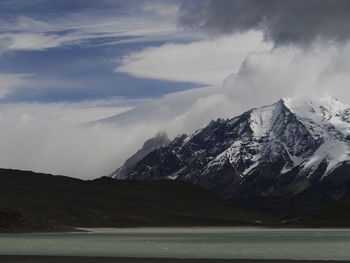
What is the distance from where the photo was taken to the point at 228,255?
91.6 m

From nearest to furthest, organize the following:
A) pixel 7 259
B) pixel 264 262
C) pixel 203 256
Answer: pixel 264 262 < pixel 7 259 < pixel 203 256

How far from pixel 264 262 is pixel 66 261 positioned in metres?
20.8

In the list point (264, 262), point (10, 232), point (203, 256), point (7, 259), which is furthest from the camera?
point (10, 232)

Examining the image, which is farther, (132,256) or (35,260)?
(132,256)

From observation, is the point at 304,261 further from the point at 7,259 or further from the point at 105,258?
the point at 7,259

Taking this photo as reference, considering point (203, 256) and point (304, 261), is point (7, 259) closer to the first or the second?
point (203, 256)

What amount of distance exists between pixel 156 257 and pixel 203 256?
237 inches

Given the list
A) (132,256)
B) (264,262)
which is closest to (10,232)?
(132,256)

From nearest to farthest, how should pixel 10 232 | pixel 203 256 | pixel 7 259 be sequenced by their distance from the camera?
pixel 7 259 < pixel 203 256 < pixel 10 232

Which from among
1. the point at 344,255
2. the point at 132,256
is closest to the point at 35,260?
the point at 132,256

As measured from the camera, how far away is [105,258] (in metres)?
84.7

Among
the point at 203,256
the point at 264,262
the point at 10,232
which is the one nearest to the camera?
the point at 264,262

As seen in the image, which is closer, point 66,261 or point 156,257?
point 66,261

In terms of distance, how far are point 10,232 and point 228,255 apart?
387 ft
